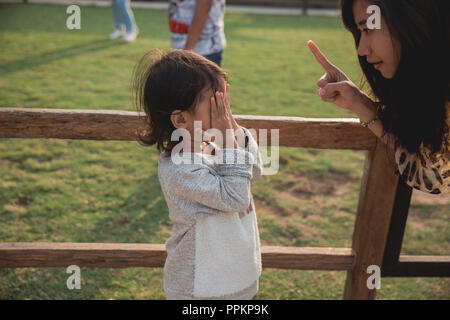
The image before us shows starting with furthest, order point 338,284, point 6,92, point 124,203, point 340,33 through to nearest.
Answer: point 340,33 → point 6,92 → point 124,203 → point 338,284

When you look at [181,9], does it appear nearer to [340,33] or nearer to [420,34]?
[420,34]

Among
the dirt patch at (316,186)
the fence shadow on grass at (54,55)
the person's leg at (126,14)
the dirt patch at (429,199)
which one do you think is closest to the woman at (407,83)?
the dirt patch at (316,186)

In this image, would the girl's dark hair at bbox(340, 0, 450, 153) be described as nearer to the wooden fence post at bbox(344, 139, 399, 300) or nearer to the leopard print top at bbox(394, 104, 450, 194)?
the leopard print top at bbox(394, 104, 450, 194)

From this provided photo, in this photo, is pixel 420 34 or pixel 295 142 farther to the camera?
pixel 295 142

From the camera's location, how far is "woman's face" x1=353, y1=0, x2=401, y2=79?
130cm

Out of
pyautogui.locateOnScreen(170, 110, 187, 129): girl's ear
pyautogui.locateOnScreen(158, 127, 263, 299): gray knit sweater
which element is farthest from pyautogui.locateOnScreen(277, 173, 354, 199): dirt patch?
pyautogui.locateOnScreen(170, 110, 187, 129): girl's ear

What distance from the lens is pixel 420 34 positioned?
4.06 ft

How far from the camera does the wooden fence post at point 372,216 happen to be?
6.08ft

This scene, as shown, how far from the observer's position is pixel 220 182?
4.33 feet

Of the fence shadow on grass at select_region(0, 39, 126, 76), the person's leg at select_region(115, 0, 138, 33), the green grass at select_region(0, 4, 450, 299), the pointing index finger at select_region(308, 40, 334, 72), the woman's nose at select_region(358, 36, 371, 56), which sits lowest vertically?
the green grass at select_region(0, 4, 450, 299)

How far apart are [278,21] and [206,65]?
10.2 m

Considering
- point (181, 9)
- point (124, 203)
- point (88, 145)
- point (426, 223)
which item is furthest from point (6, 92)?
point (426, 223)

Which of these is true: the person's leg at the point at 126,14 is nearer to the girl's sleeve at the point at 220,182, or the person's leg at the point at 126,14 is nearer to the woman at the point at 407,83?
the woman at the point at 407,83

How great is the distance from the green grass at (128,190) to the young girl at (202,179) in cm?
111
